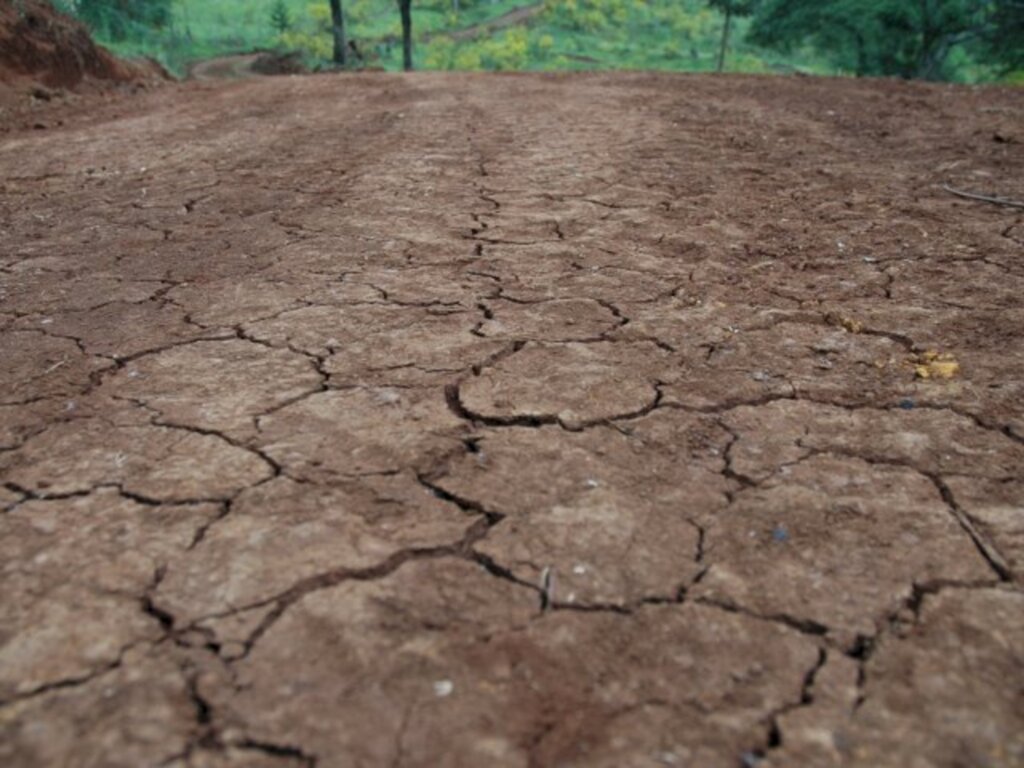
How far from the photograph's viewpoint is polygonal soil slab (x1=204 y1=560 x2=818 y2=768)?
1098mm

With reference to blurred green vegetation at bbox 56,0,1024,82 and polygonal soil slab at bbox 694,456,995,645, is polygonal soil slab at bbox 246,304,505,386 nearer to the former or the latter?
polygonal soil slab at bbox 694,456,995,645

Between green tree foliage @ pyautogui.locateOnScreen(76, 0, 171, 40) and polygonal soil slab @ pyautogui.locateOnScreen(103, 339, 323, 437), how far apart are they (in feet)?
42.7

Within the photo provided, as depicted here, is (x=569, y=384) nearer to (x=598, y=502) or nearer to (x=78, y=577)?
(x=598, y=502)

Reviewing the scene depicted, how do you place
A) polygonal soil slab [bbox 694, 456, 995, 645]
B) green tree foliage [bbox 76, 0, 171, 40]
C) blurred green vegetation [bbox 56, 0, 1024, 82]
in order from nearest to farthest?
polygonal soil slab [bbox 694, 456, 995, 645]
green tree foliage [bbox 76, 0, 171, 40]
blurred green vegetation [bbox 56, 0, 1024, 82]

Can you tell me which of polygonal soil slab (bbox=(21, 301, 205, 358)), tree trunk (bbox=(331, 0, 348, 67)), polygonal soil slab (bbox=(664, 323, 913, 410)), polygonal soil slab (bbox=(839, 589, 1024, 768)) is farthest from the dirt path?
polygonal soil slab (bbox=(839, 589, 1024, 768))

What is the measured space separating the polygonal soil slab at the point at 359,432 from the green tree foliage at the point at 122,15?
1347cm

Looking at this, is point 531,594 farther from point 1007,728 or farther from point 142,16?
point 142,16

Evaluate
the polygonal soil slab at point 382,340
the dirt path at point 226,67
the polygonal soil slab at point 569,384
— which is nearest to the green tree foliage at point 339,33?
the dirt path at point 226,67

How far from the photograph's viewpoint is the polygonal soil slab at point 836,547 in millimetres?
1343

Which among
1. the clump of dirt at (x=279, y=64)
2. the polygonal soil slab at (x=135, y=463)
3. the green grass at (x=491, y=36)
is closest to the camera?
the polygonal soil slab at (x=135, y=463)

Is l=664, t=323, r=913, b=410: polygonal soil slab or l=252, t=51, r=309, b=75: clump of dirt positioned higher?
l=252, t=51, r=309, b=75: clump of dirt

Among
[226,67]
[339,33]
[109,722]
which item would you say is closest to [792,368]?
[109,722]

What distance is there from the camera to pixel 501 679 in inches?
47.4

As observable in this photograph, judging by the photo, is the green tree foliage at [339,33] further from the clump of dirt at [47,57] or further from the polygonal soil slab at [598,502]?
the polygonal soil slab at [598,502]
